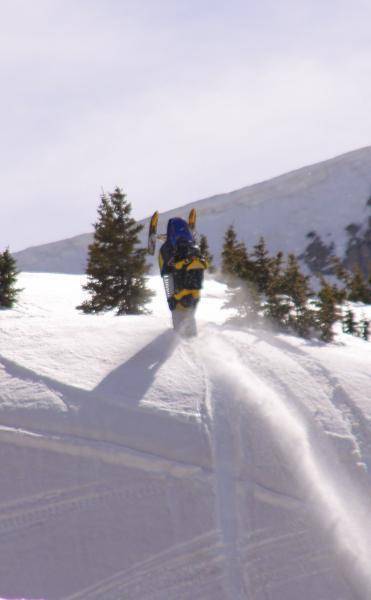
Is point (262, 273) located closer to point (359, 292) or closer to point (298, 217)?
point (359, 292)

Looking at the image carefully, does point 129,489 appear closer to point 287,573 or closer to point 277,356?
point 287,573

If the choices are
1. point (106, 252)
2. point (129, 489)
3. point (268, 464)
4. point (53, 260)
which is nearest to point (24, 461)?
point (129, 489)

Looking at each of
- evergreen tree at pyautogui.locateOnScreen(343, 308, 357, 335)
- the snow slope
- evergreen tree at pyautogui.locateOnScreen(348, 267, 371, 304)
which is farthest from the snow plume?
evergreen tree at pyautogui.locateOnScreen(348, 267, 371, 304)

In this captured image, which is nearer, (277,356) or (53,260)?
(277,356)

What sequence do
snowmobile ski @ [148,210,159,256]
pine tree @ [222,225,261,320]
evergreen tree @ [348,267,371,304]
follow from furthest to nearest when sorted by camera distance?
evergreen tree @ [348,267,371,304], pine tree @ [222,225,261,320], snowmobile ski @ [148,210,159,256]

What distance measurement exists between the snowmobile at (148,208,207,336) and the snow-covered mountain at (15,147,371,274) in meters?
85.2

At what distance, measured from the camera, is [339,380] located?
13.2 metres

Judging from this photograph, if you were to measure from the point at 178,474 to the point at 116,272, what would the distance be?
18.6 m

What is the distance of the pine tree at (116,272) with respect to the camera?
2780 cm

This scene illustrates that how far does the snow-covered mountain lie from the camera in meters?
106

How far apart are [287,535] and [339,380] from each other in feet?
13.5

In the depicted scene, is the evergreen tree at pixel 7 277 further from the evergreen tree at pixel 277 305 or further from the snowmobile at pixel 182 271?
the snowmobile at pixel 182 271

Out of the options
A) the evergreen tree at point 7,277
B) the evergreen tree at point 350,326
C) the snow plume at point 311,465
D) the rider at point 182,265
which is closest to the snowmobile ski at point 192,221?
the rider at point 182,265

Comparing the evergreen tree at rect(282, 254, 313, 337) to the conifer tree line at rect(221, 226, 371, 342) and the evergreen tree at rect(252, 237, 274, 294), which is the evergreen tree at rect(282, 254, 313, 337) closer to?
the conifer tree line at rect(221, 226, 371, 342)
